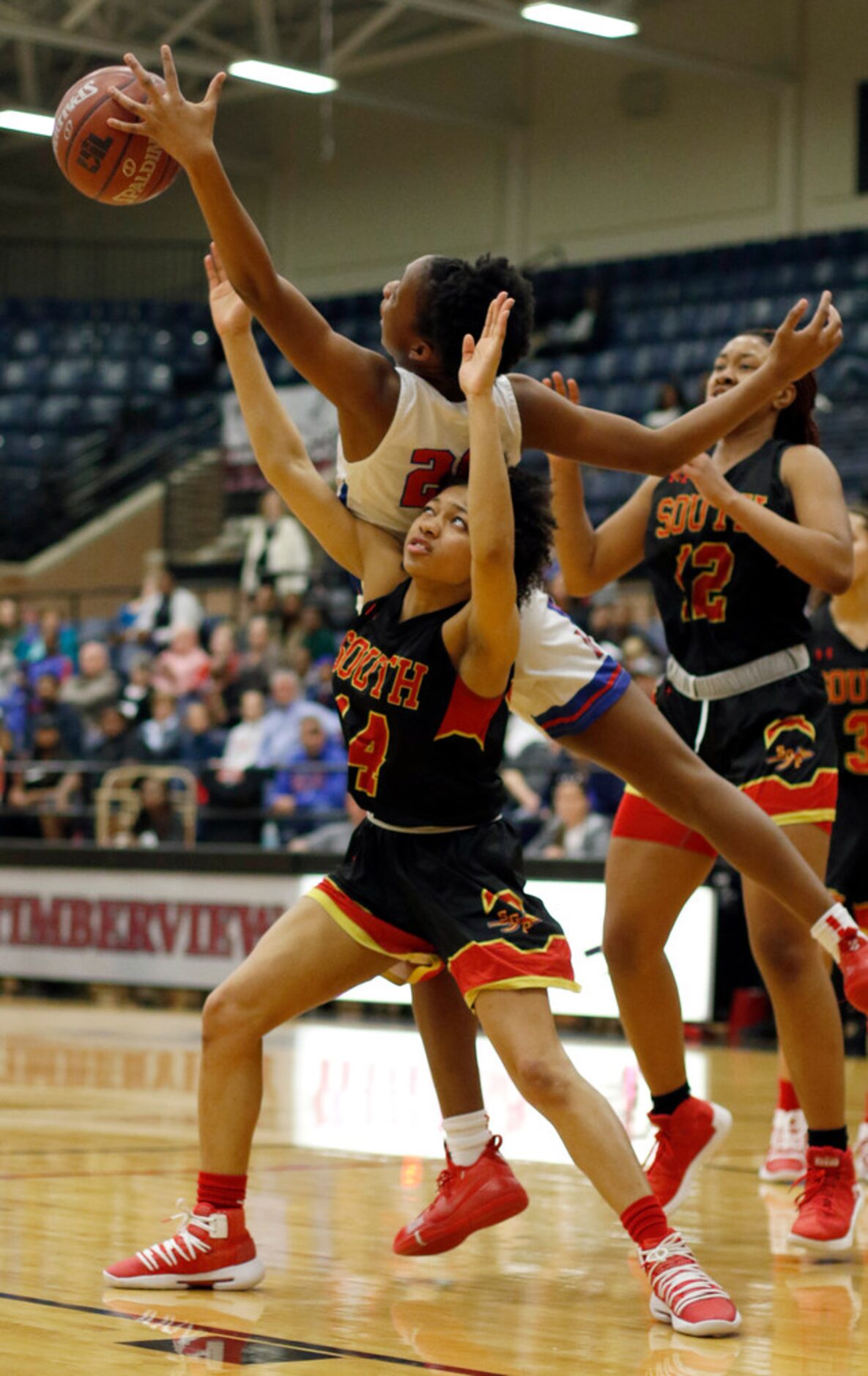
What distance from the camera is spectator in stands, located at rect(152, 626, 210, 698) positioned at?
13.8 meters

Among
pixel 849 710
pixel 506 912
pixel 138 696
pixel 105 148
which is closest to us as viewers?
pixel 506 912

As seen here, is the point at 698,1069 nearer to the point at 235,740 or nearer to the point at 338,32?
the point at 235,740

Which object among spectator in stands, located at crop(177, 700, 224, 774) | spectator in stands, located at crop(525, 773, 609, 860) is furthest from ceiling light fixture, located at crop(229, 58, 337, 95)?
spectator in stands, located at crop(525, 773, 609, 860)

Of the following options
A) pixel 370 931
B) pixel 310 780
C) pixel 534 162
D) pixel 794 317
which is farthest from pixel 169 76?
pixel 534 162

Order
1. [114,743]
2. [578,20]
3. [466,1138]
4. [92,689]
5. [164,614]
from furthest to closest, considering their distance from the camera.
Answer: [578,20] < [164,614] < [92,689] < [114,743] < [466,1138]

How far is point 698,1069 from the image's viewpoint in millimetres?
7941

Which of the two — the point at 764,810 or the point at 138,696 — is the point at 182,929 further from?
the point at 764,810

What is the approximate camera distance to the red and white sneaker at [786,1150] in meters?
5.22

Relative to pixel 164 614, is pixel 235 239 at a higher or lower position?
higher

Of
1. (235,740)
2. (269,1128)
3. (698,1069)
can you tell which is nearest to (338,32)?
(235,740)

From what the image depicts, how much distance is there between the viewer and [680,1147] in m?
4.39

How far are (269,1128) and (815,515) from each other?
2.72 meters

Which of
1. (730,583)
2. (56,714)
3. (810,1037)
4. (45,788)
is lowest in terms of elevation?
(45,788)

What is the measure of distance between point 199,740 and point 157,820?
1225 mm
